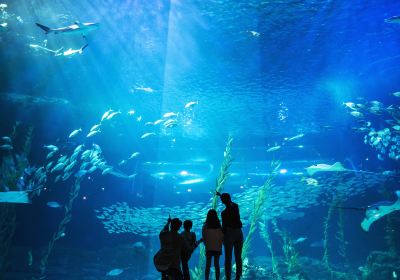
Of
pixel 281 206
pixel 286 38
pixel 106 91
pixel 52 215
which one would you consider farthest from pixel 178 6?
pixel 281 206

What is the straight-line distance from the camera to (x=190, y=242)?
4566 millimetres

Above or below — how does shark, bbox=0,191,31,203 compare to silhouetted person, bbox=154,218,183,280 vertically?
above

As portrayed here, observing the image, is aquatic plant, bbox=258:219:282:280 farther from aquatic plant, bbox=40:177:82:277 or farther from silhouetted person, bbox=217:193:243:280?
aquatic plant, bbox=40:177:82:277

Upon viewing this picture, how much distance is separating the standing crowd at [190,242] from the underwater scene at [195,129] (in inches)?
0.9

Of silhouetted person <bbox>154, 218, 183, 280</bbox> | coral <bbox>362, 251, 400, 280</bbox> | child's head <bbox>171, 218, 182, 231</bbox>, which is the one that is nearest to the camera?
silhouetted person <bbox>154, 218, 183, 280</bbox>

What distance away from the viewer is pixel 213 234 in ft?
15.1

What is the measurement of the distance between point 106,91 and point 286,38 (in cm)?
999

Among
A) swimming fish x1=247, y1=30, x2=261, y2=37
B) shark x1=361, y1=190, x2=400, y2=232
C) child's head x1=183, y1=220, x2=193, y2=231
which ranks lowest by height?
shark x1=361, y1=190, x2=400, y2=232

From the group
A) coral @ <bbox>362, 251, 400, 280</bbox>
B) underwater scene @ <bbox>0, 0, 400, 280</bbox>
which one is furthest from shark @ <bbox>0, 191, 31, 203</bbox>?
coral @ <bbox>362, 251, 400, 280</bbox>

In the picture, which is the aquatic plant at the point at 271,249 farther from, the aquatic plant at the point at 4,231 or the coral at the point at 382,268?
the aquatic plant at the point at 4,231

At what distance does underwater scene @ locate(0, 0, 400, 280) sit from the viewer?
34.0 feet

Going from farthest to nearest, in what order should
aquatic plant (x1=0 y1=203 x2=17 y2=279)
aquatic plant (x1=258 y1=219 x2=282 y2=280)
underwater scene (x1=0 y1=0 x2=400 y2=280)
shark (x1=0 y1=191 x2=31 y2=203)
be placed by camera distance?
aquatic plant (x1=0 y1=203 x2=17 y2=279) < shark (x1=0 y1=191 x2=31 y2=203) < aquatic plant (x1=258 y1=219 x2=282 y2=280) < underwater scene (x1=0 y1=0 x2=400 y2=280)

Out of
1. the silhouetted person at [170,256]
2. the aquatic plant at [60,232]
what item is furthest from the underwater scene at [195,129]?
the aquatic plant at [60,232]

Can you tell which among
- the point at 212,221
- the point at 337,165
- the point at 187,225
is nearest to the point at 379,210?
the point at 337,165
